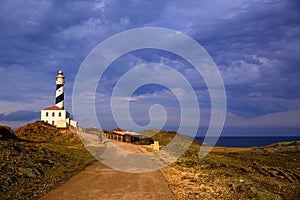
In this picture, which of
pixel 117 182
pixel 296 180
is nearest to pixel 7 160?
pixel 117 182

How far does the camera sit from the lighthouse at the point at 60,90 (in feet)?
191

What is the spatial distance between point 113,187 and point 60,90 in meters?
51.3

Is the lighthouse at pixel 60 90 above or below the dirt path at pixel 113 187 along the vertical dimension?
above

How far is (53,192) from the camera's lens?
35.3 feet

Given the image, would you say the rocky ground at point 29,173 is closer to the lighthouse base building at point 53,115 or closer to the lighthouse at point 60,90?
the lighthouse base building at point 53,115

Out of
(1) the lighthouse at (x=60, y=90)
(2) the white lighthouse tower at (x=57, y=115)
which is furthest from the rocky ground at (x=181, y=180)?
(1) the lighthouse at (x=60, y=90)

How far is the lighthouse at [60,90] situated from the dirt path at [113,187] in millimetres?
45462

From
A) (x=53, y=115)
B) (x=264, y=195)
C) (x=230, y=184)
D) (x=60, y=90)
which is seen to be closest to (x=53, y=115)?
(x=53, y=115)

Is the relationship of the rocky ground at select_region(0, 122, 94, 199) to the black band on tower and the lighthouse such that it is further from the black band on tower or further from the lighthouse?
the black band on tower

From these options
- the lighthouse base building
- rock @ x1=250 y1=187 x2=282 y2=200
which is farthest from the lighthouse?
Answer: rock @ x1=250 y1=187 x2=282 y2=200

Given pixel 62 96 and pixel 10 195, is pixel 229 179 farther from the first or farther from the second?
pixel 62 96

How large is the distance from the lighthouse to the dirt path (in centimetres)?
4546

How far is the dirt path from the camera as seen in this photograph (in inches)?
406

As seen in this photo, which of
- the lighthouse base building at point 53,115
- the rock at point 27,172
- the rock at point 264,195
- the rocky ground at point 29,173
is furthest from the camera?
the lighthouse base building at point 53,115
